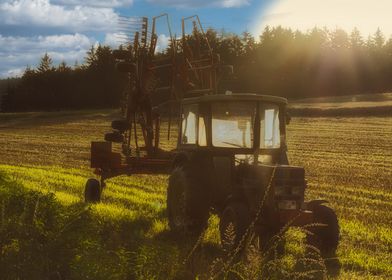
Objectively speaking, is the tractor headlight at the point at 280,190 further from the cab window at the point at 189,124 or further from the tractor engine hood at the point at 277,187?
the cab window at the point at 189,124

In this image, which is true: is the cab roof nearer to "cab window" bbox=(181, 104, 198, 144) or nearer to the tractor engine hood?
"cab window" bbox=(181, 104, 198, 144)

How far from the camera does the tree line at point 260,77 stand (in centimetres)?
6341

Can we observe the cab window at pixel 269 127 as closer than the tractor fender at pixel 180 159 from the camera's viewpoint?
Yes

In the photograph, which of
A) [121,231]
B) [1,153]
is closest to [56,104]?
[1,153]

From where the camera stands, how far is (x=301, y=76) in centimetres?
6384

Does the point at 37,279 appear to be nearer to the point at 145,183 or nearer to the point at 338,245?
the point at 338,245

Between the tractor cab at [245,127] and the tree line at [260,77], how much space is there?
52969 millimetres

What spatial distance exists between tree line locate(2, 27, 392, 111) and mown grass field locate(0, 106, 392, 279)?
34.2 meters

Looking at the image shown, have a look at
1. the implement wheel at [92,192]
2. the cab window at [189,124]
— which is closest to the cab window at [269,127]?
the cab window at [189,124]

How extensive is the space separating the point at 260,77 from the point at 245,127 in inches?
2217

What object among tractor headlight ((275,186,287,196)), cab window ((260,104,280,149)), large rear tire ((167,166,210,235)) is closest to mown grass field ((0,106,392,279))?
large rear tire ((167,166,210,235))

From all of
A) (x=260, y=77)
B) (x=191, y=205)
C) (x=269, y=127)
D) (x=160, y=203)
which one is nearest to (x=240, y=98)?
(x=269, y=127)

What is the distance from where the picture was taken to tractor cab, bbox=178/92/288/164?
7.21 m

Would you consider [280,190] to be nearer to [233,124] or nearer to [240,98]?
[233,124]
